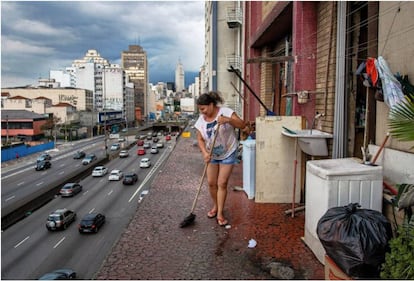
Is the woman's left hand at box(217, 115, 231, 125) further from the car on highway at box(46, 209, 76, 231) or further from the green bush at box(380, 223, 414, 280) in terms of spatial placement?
the car on highway at box(46, 209, 76, 231)

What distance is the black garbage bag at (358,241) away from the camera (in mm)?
2625

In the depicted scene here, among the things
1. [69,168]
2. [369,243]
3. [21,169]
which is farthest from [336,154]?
[21,169]

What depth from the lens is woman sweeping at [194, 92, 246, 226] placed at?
438 centimetres

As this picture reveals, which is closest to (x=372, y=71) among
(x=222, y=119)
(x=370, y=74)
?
(x=370, y=74)

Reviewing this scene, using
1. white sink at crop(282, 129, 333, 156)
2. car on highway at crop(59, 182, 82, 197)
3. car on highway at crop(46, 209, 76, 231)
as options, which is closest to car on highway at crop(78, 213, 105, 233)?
car on highway at crop(46, 209, 76, 231)

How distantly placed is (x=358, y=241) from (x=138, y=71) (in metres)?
141

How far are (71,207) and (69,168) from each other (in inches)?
612

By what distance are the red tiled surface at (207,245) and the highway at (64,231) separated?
4.76 feet

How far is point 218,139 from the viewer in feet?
14.9

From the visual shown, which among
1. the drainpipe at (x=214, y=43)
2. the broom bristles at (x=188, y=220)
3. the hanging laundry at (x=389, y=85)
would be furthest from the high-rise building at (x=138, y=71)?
the hanging laundry at (x=389, y=85)

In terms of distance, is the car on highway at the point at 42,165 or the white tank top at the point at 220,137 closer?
the white tank top at the point at 220,137

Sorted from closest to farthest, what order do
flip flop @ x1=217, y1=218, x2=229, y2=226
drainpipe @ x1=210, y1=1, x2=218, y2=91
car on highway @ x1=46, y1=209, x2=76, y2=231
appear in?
flip flop @ x1=217, y1=218, x2=229, y2=226 → car on highway @ x1=46, y1=209, x2=76, y2=231 → drainpipe @ x1=210, y1=1, x2=218, y2=91

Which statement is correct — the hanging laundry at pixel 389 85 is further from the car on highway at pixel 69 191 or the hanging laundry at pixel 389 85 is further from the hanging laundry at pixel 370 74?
the car on highway at pixel 69 191

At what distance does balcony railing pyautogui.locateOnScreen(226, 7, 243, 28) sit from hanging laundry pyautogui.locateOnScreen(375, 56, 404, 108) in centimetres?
2575
